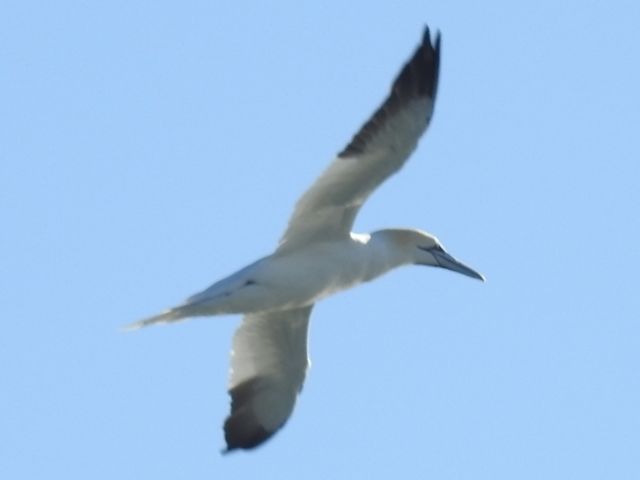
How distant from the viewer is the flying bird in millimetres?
17906

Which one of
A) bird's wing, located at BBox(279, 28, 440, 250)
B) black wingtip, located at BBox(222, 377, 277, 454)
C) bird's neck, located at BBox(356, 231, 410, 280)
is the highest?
bird's wing, located at BBox(279, 28, 440, 250)

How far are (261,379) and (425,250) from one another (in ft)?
5.65

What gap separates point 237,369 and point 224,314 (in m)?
1.64

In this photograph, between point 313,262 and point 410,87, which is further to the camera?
point 313,262

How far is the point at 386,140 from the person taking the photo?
17.9 m

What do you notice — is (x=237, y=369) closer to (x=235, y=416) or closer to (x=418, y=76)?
(x=235, y=416)

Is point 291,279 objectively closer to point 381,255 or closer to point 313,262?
point 313,262

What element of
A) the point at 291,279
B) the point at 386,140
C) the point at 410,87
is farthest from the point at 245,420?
the point at 410,87

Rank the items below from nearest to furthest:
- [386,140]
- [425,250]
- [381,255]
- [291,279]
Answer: [386,140]
[291,279]
[381,255]
[425,250]

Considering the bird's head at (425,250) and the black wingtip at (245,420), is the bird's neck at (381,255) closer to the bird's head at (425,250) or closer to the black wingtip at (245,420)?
the bird's head at (425,250)

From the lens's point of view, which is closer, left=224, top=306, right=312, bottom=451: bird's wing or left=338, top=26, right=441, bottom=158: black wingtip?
left=338, top=26, right=441, bottom=158: black wingtip

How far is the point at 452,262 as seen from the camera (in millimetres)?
19828

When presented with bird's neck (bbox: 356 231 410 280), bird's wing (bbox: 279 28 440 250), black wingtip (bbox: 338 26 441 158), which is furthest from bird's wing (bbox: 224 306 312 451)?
black wingtip (bbox: 338 26 441 158)

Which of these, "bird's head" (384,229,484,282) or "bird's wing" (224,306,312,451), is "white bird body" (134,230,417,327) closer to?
"bird's head" (384,229,484,282)
